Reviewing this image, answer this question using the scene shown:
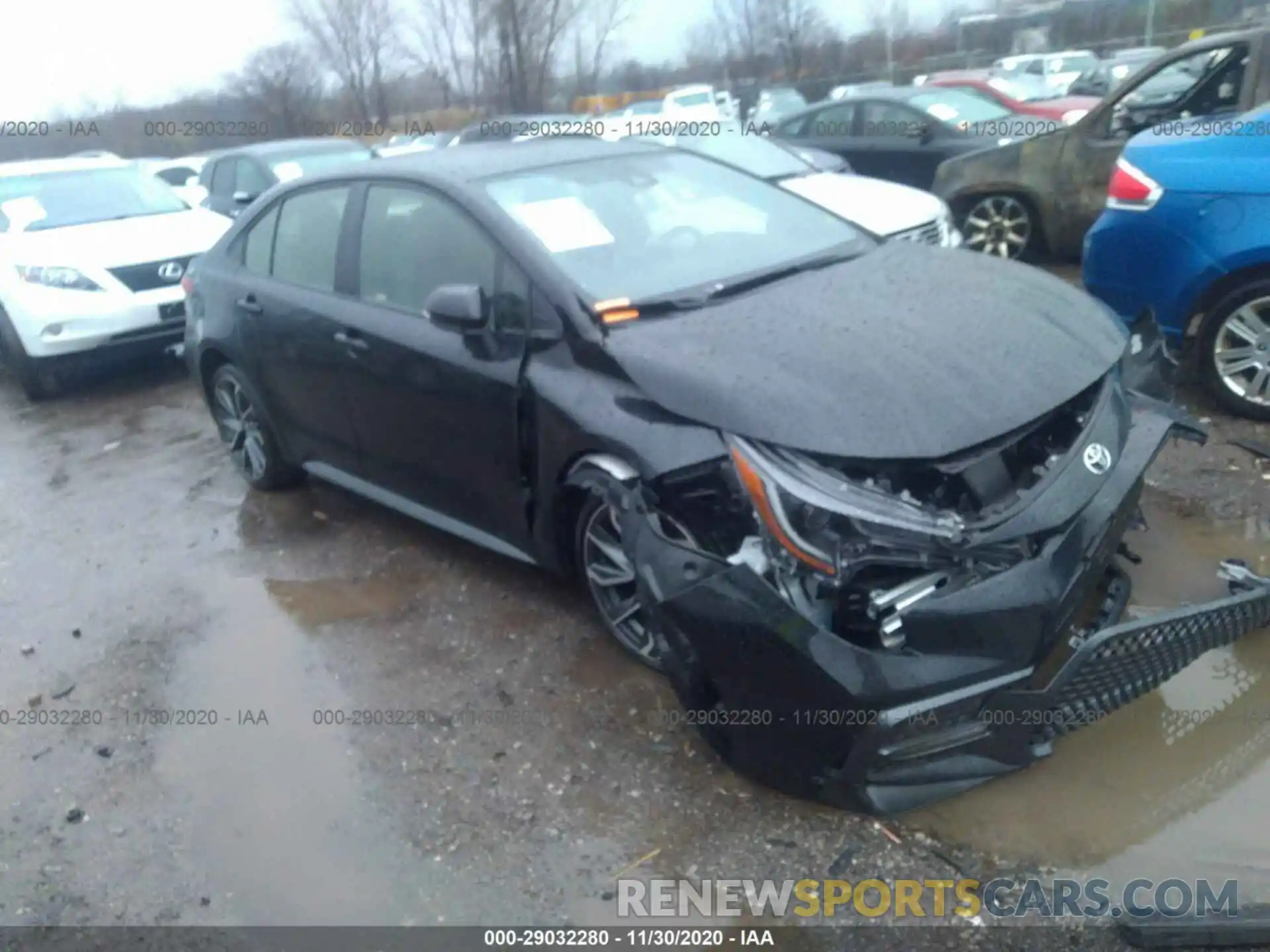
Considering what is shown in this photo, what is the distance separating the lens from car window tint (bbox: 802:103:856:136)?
1152 cm

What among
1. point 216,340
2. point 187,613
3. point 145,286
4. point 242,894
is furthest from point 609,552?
point 145,286

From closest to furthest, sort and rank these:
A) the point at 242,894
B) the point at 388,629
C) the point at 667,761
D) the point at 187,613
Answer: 1. the point at 242,894
2. the point at 667,761
3. the point at 388,629
4. the point at 187,613

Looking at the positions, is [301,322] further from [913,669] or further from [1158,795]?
[1158,795]

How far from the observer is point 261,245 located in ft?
17.8

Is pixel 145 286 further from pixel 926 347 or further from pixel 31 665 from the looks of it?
pixel 926 347

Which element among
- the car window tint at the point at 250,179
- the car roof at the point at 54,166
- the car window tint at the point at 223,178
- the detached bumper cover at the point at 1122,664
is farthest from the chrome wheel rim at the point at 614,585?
the car window tint at the point at 223,178

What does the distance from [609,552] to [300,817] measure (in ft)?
4.26

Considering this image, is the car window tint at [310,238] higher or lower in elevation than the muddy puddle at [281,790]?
higher

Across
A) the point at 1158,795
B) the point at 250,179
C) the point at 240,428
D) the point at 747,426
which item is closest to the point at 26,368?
the point at 240,428

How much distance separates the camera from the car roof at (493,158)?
4.40 m

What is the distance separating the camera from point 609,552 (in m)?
3.80

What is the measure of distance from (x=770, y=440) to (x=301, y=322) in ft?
8.99

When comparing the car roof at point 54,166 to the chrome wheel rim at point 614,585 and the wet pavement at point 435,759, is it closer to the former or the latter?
the wet pavement at point 435,759

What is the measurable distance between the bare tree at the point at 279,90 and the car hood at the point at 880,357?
1128 inches
